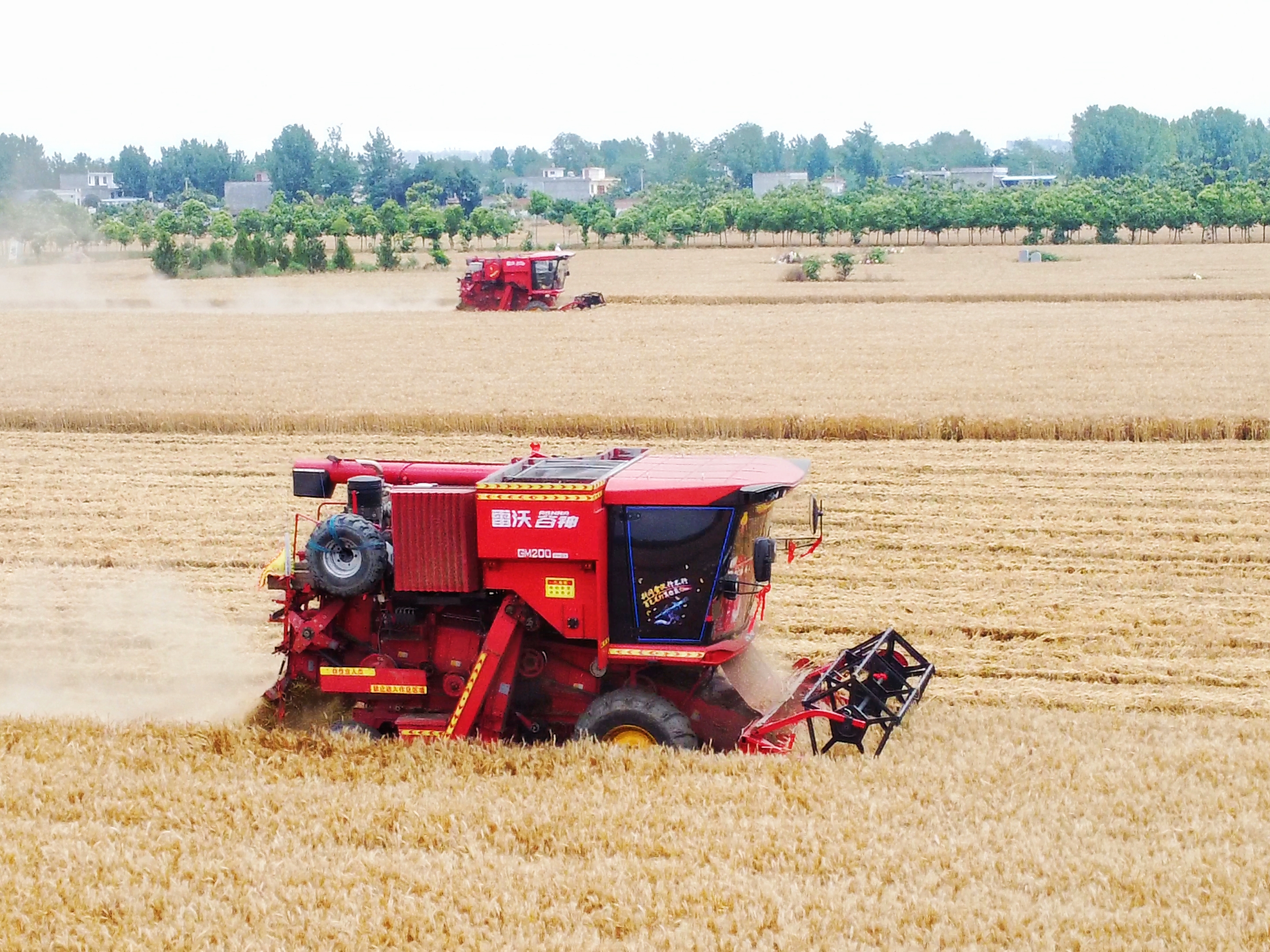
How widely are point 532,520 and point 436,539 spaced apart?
670mm

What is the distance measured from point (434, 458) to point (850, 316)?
1951cm

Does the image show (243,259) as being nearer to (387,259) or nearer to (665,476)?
(387,259)

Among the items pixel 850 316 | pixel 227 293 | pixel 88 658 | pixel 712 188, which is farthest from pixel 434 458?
pixel 712 188

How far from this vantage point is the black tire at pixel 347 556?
30.9 ft

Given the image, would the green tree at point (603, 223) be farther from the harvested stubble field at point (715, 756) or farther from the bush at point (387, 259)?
the harvested stubble field at point (715, 756)

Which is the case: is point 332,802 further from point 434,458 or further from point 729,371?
point 729,371

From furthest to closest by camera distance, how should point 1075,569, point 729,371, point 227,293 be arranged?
point 227,293, point 729,371, point 1075,569

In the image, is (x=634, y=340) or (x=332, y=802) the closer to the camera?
(x=332, y=802)

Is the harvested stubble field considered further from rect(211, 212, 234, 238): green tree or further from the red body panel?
rect(211, 212, 234, 238): green tree

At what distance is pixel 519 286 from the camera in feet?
134

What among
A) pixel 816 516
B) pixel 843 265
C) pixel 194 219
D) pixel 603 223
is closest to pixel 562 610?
pixel 816 516

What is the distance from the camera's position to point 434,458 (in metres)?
19.6

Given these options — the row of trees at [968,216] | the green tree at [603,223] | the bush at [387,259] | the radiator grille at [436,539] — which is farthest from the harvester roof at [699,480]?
the green tree at [603,223]

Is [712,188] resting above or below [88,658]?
above
